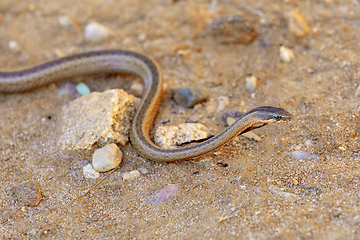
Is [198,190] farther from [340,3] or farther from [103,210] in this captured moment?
[340,3]

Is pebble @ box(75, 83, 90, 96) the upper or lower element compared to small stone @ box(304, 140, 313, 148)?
lower

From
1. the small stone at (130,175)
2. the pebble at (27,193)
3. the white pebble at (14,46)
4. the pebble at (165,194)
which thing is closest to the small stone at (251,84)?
the pebble at (165,194)

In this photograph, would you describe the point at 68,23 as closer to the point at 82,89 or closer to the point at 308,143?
the point at 82,89

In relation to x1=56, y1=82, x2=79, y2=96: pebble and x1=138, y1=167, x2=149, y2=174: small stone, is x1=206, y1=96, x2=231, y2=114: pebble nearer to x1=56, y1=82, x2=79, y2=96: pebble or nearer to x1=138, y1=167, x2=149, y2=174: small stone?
x1=138, y1=167, x2=149, y2=174: small stone

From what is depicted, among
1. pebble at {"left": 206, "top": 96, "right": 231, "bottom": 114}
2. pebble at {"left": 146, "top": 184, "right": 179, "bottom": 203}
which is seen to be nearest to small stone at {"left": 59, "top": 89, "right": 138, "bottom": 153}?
pebble at {"left": 146, "top": 184, "right": 179, "bottom": 203}

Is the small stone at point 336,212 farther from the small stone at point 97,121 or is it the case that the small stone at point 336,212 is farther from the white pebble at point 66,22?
the white pebble at point 66,22

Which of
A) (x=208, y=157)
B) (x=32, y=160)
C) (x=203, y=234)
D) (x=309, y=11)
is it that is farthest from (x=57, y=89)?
(x=309, y=11)
